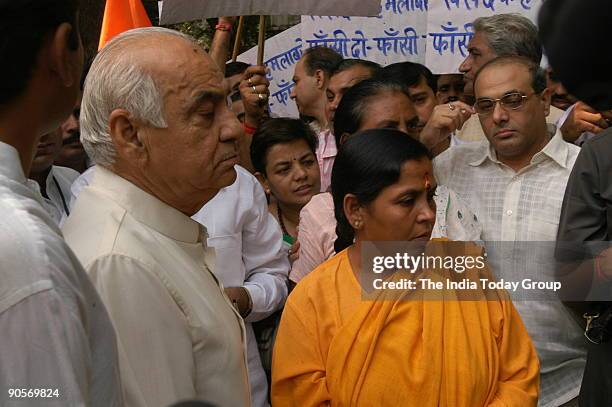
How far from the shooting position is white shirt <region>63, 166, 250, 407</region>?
1809 millimetres

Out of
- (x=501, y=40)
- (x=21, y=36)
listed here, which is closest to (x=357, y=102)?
(x=501, y=40)

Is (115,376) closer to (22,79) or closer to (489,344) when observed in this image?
(22,79)

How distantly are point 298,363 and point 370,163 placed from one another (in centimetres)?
72

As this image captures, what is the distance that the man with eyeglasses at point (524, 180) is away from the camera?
132 inches

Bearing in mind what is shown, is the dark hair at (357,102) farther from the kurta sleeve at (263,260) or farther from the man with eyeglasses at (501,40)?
the man with eyeglasses at (501,40)

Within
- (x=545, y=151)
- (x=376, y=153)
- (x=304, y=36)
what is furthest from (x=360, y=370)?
(x=304, y=36)

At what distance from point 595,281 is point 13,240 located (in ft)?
7.25

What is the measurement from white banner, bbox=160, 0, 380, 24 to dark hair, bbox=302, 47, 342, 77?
1.18ft

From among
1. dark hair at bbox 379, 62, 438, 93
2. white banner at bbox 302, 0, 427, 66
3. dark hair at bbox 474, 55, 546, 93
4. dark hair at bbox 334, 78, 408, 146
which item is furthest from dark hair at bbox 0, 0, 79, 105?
white banner at bbox 302, 0, 427, 66

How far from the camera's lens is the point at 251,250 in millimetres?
3695

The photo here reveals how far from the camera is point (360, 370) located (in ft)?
8.94

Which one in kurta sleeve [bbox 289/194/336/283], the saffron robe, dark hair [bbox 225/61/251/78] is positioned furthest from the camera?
dark hair [bbox 225/61/251/78]

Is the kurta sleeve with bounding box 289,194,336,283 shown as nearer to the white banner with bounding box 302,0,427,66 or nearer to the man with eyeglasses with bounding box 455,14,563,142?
the man with eyeglasses with bounding box 455,14,563,142

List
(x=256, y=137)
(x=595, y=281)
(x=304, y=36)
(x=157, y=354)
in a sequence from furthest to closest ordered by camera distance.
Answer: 1. (x=304, y=36)
2. (x=256, y=137)
3. (x=595, y=281)
4. (x=157, y=354)
